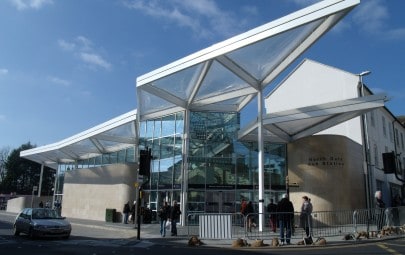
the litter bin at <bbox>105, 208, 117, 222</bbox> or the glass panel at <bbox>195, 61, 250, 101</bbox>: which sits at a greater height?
the glass panel at <bbox>195, 61, 250, 101</bbox>

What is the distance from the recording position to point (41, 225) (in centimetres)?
1795

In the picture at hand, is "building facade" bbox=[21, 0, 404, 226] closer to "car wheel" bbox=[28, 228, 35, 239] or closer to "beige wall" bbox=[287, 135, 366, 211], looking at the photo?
"beige wall" bbox=[287, 135, 366, 211]

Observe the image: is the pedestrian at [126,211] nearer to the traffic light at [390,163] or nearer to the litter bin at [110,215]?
the litter bin at [110,215]

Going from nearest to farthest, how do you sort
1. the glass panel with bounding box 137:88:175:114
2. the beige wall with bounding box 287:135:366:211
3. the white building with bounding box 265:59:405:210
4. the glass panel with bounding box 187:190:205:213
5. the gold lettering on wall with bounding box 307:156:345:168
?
1. the beige wall with bounding box 287:135:366:211
2. the white building with bounding box 265:59:405:210
3. the gold lettering on wall with bounding box 307:156:345:168
4. the glass panel with bounding box 137:88:175:114
5. the glass panel with bounding box 187:190:205:213

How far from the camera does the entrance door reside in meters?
28.1

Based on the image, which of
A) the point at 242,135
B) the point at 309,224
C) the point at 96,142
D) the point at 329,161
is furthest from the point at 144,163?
the point at 96,142

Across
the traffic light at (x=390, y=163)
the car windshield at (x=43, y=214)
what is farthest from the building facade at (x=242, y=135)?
the traffic light at (x=390, y=163)

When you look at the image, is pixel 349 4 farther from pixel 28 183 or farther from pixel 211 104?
pixel 28 183

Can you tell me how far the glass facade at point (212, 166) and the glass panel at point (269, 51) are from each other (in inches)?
279

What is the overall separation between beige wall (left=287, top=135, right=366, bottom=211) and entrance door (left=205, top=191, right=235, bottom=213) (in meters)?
4.16

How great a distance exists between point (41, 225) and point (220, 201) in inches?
519

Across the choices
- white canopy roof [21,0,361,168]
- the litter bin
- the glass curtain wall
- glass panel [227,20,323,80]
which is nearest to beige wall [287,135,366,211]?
white canopy roof [21,0,361,168]

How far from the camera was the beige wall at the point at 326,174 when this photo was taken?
2530 centimetres

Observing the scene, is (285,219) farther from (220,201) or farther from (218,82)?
(220,201)
